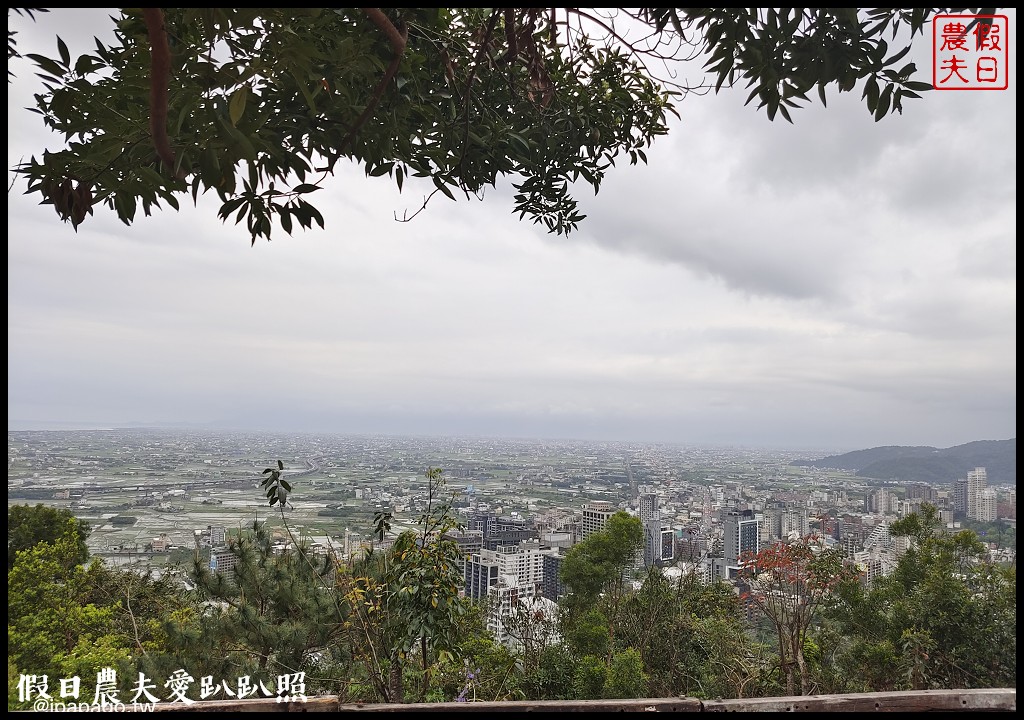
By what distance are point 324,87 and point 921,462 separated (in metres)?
3.72

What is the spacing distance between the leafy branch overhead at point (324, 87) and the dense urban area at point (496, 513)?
52.1 inches

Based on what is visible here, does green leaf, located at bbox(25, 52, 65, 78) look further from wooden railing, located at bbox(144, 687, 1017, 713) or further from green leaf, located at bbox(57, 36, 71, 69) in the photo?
wooden railing, located at bbox(144, 687, 1017, 713)

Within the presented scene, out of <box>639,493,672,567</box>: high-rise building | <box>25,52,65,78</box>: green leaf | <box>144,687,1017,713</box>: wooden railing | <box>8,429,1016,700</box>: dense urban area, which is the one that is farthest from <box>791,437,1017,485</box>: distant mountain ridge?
<box>25,52,65,78</box>: green leaf

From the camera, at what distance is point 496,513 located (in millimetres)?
3127

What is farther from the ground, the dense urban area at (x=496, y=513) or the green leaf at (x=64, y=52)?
the green leaf at (x=64, y=52)

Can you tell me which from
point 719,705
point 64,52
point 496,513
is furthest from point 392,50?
point 496,513

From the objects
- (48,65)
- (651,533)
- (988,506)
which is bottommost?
(651,533)

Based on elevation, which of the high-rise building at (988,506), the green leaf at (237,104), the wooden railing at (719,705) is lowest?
the wooden railing at (719,705)

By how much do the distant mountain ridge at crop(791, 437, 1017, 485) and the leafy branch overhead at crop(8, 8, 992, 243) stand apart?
1.55m

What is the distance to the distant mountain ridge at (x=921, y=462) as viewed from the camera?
229cm

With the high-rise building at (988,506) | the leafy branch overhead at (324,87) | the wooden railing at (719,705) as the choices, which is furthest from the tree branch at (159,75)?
the high-rise building at (988,506)

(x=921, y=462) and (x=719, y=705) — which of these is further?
(x=921, y=462)

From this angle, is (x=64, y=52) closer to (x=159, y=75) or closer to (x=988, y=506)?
(x=159, y=75)

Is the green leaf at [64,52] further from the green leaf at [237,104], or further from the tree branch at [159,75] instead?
the green leaf at [237,104]
